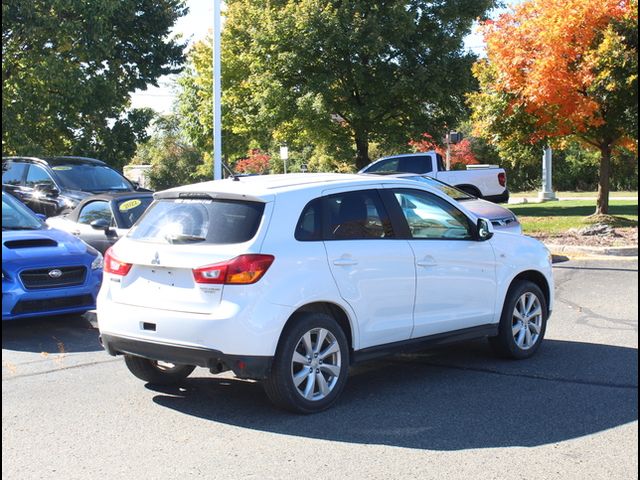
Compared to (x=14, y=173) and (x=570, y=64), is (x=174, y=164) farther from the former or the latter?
(x=570, y=64)

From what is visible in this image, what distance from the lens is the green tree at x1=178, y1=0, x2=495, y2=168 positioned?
25.2 m

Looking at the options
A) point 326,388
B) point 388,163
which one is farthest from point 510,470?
point 388,163

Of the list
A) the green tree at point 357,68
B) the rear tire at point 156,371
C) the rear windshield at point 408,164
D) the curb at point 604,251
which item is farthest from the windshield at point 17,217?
the green tree at point 357,68

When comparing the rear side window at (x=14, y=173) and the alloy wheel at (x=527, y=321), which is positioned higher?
the rear side window at (x=14, y=173)

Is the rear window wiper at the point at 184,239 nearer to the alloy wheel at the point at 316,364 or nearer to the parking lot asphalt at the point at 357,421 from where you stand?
the alloy wheel at the point at 316,364

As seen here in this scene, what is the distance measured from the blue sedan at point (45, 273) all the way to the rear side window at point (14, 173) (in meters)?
7.50

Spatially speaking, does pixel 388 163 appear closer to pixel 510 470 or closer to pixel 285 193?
pixel 285 193

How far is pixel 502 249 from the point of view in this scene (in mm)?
7043

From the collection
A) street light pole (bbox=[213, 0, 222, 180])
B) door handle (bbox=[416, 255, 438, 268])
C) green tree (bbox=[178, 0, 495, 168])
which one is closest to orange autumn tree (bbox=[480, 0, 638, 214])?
street light pole (bbox=[213, 0, 222, 180])

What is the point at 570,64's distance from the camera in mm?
16625

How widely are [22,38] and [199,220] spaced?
2091cm

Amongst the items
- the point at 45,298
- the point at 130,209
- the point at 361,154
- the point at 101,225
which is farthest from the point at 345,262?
the point at 361,154

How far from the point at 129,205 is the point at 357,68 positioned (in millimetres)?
15696

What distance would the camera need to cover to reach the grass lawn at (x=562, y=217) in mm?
17953
